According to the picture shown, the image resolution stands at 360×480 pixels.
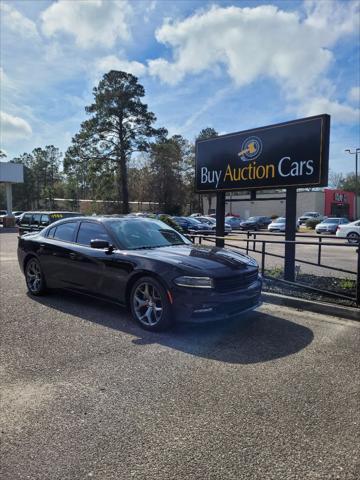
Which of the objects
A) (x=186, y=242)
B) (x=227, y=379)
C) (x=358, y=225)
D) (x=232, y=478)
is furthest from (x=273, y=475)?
(x=358, y=225)

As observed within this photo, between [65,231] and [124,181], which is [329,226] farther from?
[65,231]

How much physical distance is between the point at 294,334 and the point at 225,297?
3.32 ft

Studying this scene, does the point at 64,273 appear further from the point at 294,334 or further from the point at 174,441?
the point at 174,441

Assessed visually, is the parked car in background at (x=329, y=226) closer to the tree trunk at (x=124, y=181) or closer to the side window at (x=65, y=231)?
the tree trunk at (x=124, y=181)

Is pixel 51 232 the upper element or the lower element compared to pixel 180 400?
upper

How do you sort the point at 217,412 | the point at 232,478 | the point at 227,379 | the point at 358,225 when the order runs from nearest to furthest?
the point at 232,478 → the point at 217,412 → the point at 227,379 → the point at 358,225

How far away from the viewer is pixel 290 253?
25.9 ft

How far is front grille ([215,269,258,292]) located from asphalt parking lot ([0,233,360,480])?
0.57 metres

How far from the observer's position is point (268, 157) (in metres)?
8.31

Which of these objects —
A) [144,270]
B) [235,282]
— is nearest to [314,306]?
[235,282]

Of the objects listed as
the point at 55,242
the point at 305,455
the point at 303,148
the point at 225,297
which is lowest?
the point at 305,455

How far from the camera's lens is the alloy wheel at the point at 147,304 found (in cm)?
520

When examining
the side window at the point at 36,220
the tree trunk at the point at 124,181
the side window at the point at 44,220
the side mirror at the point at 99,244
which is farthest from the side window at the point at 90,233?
the tree trunk at the point at 124,181

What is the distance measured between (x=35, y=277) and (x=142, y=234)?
7.49 feet
